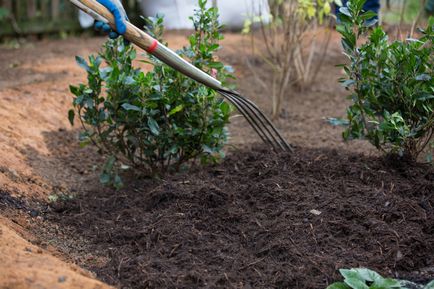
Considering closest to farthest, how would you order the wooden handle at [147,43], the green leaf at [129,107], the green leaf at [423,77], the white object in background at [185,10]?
1. the wooden handle at [147,43]
2. the green leaf at [423,77]
3. the green leaf at [129,107]
4. the white object in background at [185,10]

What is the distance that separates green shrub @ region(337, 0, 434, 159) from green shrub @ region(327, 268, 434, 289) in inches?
48.7

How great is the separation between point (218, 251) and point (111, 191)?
1358 mm

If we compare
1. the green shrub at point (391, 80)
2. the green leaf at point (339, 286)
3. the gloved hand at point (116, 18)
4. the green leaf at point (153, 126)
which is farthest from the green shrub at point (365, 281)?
the gloved hand at point (116, 18)

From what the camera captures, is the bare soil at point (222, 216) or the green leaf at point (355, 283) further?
the bare soil at point (222, 216)

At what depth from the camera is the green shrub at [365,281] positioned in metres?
2.89

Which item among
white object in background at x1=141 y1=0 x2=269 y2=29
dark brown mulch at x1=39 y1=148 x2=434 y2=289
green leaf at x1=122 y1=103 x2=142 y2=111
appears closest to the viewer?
dark brown mulch at x1=39 y1=148 x2=434 y2=289

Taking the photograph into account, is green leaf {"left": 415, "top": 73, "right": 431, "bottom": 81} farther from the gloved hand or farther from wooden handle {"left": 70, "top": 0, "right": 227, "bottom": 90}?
the gloved hand

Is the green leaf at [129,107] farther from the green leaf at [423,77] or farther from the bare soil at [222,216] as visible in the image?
the green leaf at [423,77]

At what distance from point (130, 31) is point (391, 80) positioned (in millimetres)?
1587

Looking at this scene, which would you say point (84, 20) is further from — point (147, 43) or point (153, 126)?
point (147, 43)

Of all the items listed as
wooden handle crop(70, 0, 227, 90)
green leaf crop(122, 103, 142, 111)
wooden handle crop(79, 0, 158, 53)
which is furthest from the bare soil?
wooden handle crop(79, 0, 158, 53)

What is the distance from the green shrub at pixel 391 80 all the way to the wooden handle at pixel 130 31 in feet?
3.77

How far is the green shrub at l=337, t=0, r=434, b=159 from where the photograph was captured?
401 centimetres

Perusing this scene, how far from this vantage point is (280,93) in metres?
6.02
